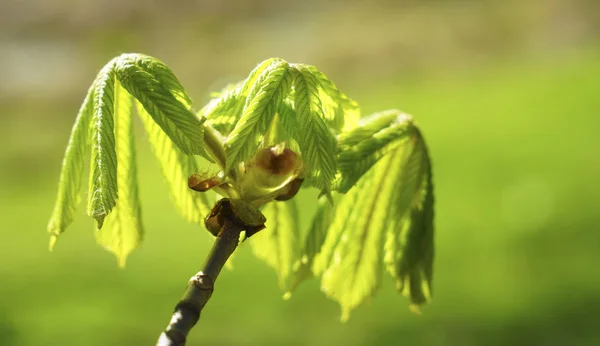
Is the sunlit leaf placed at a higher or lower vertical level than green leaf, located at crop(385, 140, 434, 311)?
higher

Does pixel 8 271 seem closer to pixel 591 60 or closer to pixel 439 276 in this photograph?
pixel 439 276

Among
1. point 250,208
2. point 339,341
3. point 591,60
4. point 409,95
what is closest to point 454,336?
point 339,341

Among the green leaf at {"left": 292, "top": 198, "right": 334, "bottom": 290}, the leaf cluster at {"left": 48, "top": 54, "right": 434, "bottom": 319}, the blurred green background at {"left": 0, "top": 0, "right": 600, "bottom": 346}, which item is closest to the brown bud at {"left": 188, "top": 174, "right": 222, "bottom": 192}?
the leaf cluster at {"left": 48, "top": 54, "right": 434, "bottom": 319}

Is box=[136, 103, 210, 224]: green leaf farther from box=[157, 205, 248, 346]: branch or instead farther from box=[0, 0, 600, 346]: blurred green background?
box=[0, 0, 600, 346]: blurred green background

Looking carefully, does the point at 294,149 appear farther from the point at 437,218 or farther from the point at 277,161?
the point at 437,218

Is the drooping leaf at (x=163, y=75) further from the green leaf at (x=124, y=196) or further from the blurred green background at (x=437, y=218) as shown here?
the blurred green background at (x=437, y=218)

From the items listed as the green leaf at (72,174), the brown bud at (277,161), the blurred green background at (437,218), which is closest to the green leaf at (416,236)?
the brown bud at (277,161)

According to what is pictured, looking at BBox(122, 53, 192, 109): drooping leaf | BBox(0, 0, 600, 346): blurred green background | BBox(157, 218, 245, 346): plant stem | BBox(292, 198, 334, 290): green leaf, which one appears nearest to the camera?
BBox(157, 218, 245, 346): plant stem
